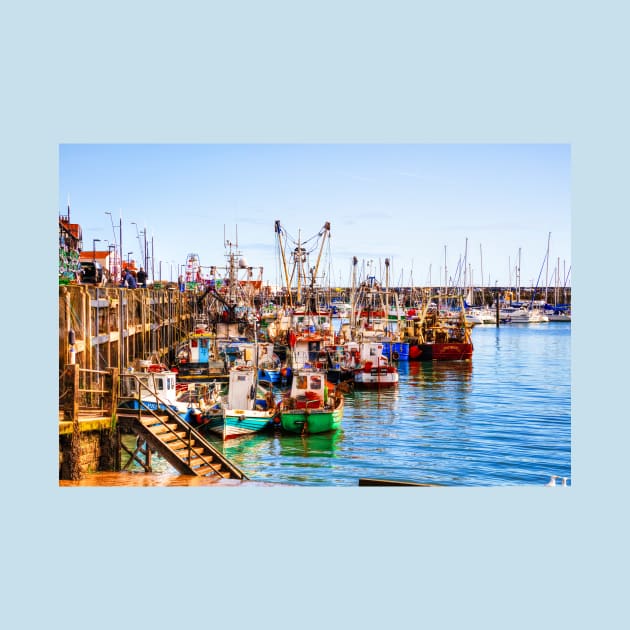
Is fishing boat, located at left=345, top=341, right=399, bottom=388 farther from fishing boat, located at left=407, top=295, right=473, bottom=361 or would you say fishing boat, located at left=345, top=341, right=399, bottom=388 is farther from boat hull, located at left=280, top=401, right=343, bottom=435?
boat hull, located at left=280, top=401, right=343, bottom=435

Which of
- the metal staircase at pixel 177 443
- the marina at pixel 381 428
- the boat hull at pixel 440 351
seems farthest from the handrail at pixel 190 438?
the boat hull at pixel 440 351

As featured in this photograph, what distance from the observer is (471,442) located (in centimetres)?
1692

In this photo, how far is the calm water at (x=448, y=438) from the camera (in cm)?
1446

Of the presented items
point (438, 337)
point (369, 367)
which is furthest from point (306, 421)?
point (438, 337)

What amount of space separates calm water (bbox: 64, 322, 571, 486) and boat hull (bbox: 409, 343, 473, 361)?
6310 mm

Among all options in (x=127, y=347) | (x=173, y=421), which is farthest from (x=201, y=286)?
(x=173, y=421)

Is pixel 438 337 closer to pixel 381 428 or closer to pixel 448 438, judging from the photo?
pixel 381 428

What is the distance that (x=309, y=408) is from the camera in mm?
18516

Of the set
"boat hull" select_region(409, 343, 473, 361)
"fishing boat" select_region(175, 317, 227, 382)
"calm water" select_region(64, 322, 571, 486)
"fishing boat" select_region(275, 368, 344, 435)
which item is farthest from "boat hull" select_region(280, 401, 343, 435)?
"boat hull" select_region(409, 343, 473, 361)

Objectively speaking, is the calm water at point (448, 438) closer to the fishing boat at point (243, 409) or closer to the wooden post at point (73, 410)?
the fishing boat at point (243, 409)

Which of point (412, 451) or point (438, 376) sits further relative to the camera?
point (438, 376)

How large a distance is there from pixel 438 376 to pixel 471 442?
524 inches

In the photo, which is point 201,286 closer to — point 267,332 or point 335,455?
point 267,332

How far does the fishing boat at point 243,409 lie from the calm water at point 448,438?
32cm
